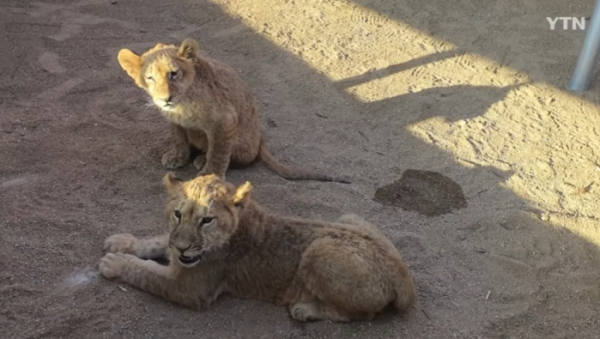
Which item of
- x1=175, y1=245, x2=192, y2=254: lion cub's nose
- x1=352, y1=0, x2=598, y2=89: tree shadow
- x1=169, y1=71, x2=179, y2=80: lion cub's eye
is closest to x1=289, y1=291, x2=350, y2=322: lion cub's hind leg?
x1=175, y1=245, x2=192, y2=254: lion cub's nose

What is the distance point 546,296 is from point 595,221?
1133mm

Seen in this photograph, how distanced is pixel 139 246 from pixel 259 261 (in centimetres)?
80

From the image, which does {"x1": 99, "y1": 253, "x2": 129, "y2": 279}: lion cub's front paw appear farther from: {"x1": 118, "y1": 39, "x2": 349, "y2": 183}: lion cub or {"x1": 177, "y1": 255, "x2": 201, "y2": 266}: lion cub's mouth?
{"x1": 118, "y1": 39, "x2": 349, "y2": 183}: lion cub

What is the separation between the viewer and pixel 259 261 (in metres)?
4.43

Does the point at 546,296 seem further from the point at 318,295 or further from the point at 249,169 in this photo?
the point at 249,169

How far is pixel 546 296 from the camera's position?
482cm

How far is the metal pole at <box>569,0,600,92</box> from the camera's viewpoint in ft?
24.0

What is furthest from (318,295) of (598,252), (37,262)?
(598,252)

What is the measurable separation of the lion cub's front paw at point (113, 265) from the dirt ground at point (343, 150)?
0.22 feet

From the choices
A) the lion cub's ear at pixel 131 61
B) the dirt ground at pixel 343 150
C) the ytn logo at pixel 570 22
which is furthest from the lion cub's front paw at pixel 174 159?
the ytn logo at pixel 570 22

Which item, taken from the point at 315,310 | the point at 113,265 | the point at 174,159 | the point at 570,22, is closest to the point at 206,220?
the point at 113,265

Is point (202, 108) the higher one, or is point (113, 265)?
point (202, 108)

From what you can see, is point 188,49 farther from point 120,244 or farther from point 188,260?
point 188,260

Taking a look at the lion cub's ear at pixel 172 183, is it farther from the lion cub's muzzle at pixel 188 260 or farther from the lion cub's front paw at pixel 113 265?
the lion cub's front paw at pixel 113 265
